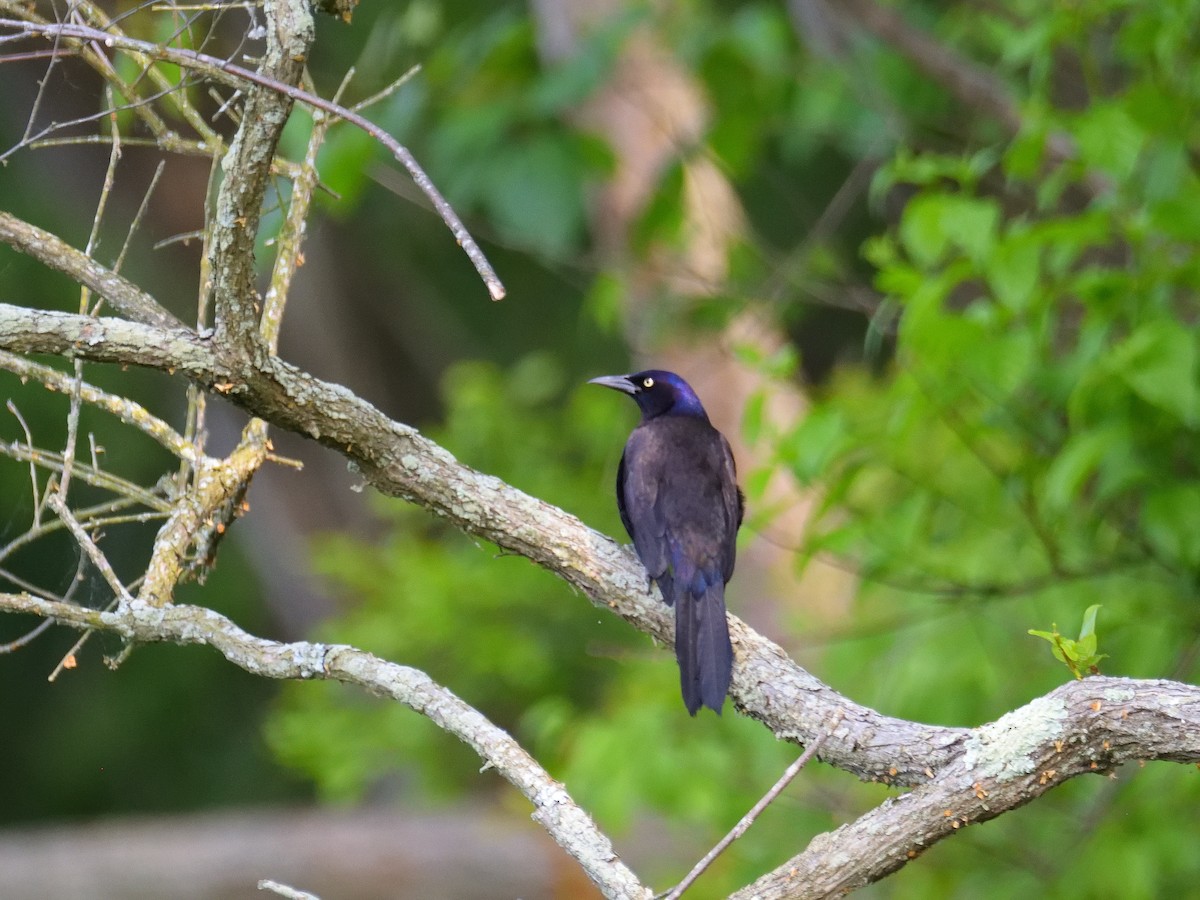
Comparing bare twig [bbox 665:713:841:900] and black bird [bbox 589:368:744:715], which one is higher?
bare twig [bbox 665:713:841:900]

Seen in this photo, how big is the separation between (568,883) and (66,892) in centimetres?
337

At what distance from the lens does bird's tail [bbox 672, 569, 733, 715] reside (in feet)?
8.19

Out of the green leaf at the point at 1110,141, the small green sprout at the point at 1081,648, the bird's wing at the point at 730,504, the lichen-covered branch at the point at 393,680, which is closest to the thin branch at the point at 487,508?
the small green sprout at the point at 1081,648

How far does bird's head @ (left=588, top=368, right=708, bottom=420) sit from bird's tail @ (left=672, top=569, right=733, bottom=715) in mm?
1589

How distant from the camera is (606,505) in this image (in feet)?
22.6

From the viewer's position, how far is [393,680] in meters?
2.19

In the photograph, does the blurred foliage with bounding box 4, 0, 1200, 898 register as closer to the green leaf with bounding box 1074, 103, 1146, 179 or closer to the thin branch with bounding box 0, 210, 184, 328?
the green leaf with bounding box 1074, 103, 1146, 179

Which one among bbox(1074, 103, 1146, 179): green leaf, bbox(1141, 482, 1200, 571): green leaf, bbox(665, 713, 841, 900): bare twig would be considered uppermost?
bbox(1074, 103, 1146, 179): green leaf

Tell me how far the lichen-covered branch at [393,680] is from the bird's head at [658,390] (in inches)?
89.1

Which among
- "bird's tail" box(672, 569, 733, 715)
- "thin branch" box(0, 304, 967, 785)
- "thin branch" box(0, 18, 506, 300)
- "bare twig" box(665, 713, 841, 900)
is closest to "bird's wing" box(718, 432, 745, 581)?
"bird's tail" box(672, 569, 733, 715)

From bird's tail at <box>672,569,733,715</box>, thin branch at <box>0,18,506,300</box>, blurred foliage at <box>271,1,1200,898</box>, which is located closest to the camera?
thin branch at <box>0,18,506,300</box>

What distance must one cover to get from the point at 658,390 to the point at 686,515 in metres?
1.06

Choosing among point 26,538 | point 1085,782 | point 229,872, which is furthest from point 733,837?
point 229,872

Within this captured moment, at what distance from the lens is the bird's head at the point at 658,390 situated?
4414 mm
